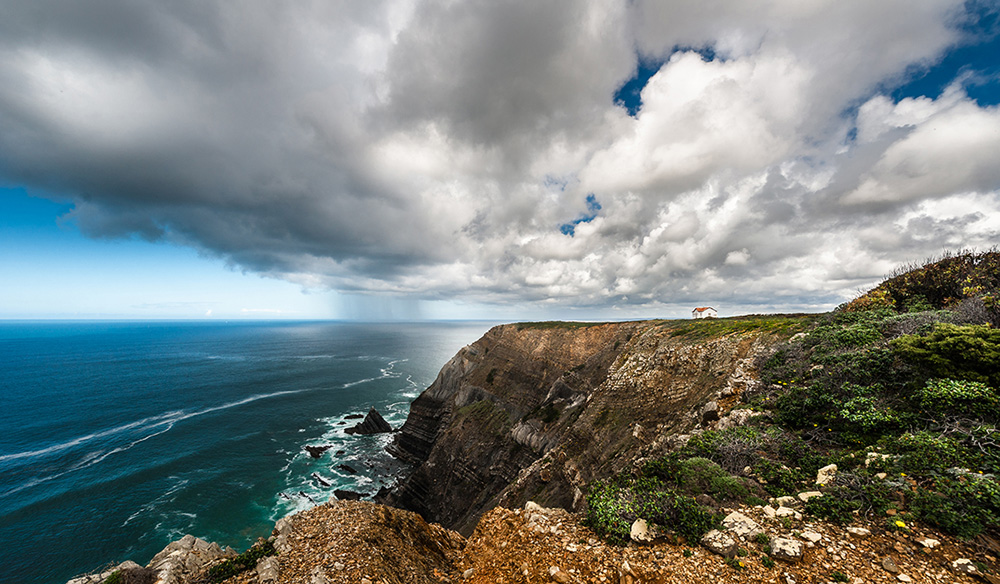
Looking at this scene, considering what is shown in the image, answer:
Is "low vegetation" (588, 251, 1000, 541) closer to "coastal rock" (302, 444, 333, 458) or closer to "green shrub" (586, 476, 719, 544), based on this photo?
"green shrub" (586, 476, 719, 544)

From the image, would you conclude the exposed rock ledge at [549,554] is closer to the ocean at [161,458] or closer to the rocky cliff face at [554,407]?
the rocky cliff face at [554,407]

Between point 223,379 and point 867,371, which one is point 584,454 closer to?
point 867,371

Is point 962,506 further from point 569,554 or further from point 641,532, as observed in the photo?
point 569,554

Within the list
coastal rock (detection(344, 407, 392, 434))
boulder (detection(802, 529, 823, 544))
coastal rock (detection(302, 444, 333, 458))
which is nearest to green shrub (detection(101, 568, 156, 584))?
boulder (detection(802, 529, 823, 544))

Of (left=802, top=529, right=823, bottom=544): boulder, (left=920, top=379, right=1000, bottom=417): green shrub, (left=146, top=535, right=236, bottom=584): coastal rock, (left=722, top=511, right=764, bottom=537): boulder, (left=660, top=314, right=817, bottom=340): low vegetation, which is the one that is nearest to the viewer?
(left=802, top=529, right=823, bottom=544): boulder

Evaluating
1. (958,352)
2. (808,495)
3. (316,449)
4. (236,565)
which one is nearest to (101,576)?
(236,565)

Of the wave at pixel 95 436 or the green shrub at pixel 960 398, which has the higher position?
the green shrub at pixel 960 398

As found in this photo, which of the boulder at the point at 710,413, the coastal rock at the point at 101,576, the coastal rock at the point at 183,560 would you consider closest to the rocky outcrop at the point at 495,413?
the boulder at the point at 710,413
